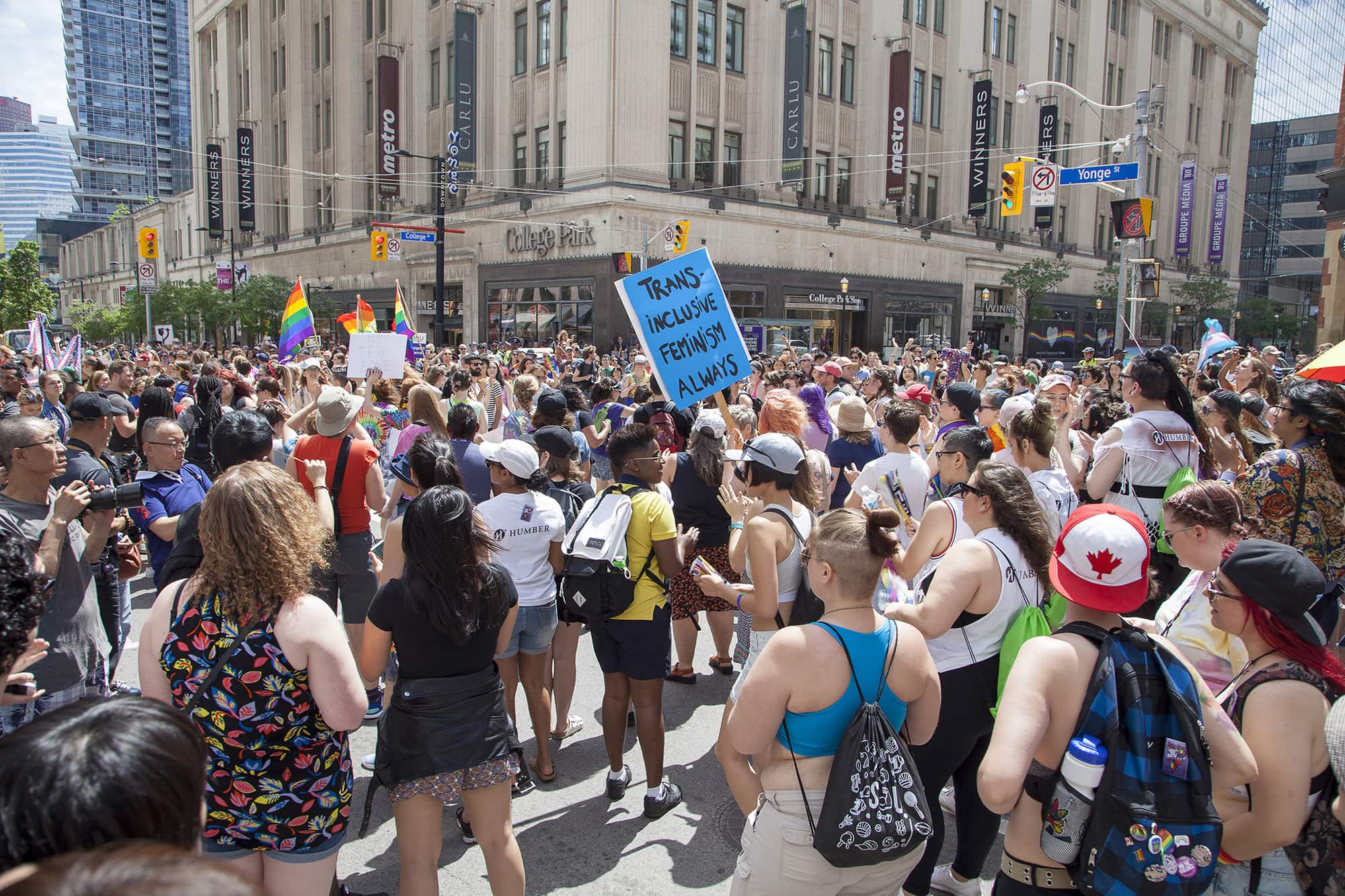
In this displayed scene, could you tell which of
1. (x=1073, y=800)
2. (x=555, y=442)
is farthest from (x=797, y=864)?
(x=555, y=442)

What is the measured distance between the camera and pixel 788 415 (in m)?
6.05

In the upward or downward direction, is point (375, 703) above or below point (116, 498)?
below

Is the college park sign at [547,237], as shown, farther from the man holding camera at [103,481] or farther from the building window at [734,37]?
the man holding camera at [103,481]

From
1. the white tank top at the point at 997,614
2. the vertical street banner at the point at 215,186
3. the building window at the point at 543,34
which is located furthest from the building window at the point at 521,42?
the white tank top at the point at 997,614

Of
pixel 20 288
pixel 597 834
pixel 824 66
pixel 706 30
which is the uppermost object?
pixel 706 30

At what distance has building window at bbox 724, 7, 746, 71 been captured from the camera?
105 feet

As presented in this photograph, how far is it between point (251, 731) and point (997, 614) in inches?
109

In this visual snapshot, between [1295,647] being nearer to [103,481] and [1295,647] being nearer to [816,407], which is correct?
[103,481]

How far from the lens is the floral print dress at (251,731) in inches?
103

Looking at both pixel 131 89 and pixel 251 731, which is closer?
pixel 251 731

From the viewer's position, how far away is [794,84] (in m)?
32.3

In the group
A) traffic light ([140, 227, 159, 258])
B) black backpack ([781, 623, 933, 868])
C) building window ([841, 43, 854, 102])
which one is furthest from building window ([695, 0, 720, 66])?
black backpack ([781, 623, 933, 868])

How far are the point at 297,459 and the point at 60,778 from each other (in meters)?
4.55

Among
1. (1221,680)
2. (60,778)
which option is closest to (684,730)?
(1221,680)
